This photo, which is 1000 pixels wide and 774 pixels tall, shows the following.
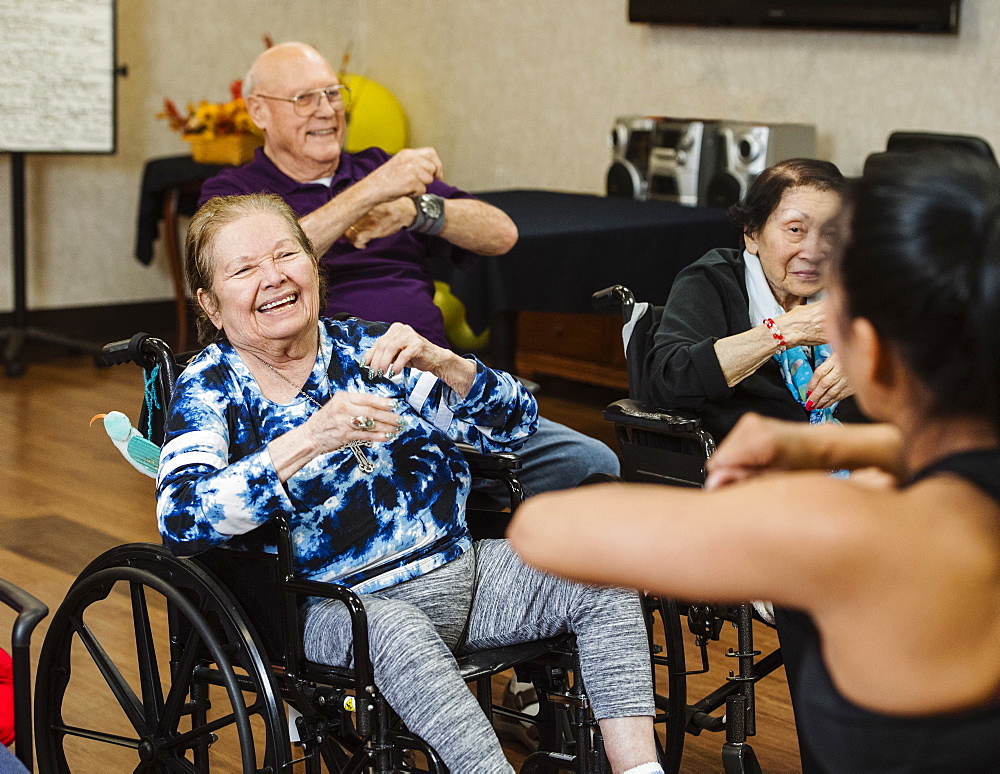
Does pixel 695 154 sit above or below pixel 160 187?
above

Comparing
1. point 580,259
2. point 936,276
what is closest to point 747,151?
point 580,259

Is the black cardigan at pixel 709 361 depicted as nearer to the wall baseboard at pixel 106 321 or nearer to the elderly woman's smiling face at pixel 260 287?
the elderly woman's smiling face at pixel 260 287

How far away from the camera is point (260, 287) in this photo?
181 cm

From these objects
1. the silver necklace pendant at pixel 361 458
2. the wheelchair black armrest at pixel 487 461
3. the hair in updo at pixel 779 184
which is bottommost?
the wheelchair black armrest at pixel 487 461

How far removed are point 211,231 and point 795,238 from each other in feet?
3.23

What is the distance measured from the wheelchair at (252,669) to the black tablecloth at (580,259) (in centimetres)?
159

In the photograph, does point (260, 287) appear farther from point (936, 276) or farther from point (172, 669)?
point (936, 276)

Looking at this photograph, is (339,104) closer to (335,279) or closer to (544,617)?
(335,279)

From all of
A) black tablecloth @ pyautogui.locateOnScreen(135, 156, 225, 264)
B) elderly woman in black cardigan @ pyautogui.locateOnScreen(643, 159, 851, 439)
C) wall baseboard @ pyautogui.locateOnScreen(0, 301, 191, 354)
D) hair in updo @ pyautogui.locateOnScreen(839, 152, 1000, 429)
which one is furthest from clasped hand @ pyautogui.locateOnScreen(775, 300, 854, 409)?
wall baseboard @ pyautogui.locateOnScreen(0, 301, 191, 354)

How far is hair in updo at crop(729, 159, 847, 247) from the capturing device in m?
2.18

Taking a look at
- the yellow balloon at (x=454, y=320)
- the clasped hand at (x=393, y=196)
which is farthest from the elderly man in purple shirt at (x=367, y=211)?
the yellow balloon at (x=454, y=320)

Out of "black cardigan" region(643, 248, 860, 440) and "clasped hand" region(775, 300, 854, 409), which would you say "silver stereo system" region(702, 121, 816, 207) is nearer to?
"black cardigan" region(643, 248, 860, 440)

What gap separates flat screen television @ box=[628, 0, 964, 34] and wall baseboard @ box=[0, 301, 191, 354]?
247 cm

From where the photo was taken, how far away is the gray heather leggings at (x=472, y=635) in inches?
61.6
